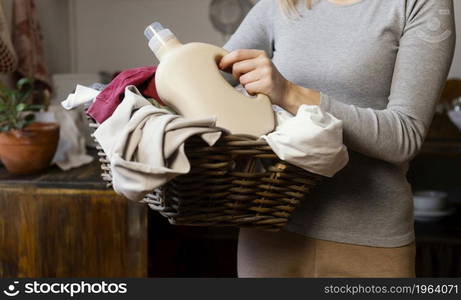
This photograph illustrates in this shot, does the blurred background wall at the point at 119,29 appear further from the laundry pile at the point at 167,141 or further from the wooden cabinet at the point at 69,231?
the laundry pile at the point at 167,141

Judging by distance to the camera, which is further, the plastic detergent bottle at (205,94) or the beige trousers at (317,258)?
the beige trousers at (317,258)

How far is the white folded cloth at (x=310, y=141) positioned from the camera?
55 cm

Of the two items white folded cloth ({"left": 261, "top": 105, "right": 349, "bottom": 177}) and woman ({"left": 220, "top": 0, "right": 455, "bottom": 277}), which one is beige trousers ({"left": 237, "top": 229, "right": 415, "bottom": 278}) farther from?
white folded cloth ({"left": 261, "top": 105, "right": 349, "bottom": 177})

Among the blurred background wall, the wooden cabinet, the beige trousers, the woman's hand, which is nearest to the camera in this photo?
the woman's hand

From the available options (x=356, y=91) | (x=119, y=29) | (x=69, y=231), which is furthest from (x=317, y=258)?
(x=119, y=29)

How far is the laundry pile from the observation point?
0.52 meters

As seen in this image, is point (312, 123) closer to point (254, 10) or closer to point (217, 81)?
point (217, 81)

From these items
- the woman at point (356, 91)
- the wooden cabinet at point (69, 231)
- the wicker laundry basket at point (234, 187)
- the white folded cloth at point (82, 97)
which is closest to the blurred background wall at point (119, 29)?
the wooden cabinet at point (69, 231)

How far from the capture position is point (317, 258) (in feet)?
2.65

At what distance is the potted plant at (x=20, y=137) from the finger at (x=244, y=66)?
93cm

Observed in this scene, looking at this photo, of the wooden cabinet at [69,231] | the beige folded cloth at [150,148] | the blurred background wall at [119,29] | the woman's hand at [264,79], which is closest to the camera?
the beige folded cloth at [150,148]

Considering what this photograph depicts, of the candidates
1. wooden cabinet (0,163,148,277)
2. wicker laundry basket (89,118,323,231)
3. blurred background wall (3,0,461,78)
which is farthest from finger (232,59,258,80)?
blurred background wall (3,0,461,78)

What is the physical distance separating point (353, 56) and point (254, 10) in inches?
8.2

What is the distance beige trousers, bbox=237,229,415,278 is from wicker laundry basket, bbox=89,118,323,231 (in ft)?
0.64
